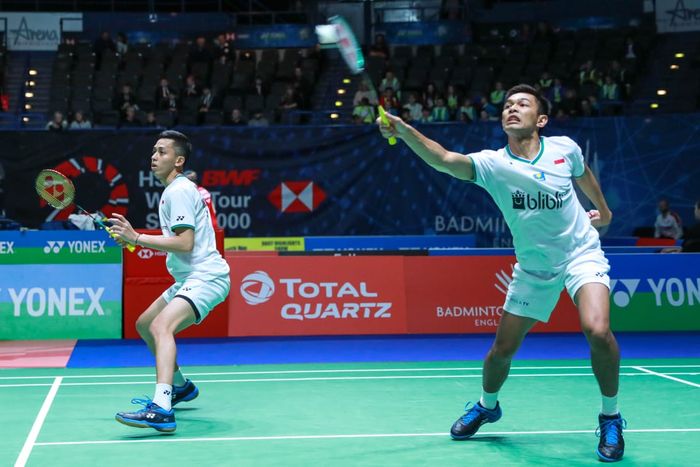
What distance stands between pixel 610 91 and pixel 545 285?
47.2 feet

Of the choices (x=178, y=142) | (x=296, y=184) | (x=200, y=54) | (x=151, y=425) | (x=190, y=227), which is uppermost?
(x=200, y=54)

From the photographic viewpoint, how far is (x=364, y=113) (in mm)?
18094

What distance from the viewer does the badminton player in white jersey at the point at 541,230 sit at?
5.00m

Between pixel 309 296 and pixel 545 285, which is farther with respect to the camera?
pixel 309 296

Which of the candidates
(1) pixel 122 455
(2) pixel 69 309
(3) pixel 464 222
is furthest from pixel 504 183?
(3) pixel 464 222

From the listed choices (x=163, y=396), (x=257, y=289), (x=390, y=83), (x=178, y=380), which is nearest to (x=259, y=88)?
(x=390, y=83)

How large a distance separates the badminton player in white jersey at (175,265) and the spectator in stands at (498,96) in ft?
42.7

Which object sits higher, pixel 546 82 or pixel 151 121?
pixel 546 82

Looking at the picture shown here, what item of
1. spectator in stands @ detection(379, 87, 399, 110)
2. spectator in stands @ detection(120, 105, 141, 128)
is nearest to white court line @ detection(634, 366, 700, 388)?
spectator in stands @ detection(379, 87, 399, 110)

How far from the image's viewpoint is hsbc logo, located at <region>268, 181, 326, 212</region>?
18.0 m

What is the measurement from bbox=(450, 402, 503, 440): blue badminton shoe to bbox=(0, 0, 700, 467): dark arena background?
14cm

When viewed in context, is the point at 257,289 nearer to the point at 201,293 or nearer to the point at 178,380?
the point at 178,380

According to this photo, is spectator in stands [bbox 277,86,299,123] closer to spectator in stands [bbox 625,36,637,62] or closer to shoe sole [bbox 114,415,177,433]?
spectator in stands [bbox 625,36,637,62]

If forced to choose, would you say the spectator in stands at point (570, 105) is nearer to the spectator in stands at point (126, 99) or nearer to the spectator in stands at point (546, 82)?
the spectator in stands at point (546, 82)
